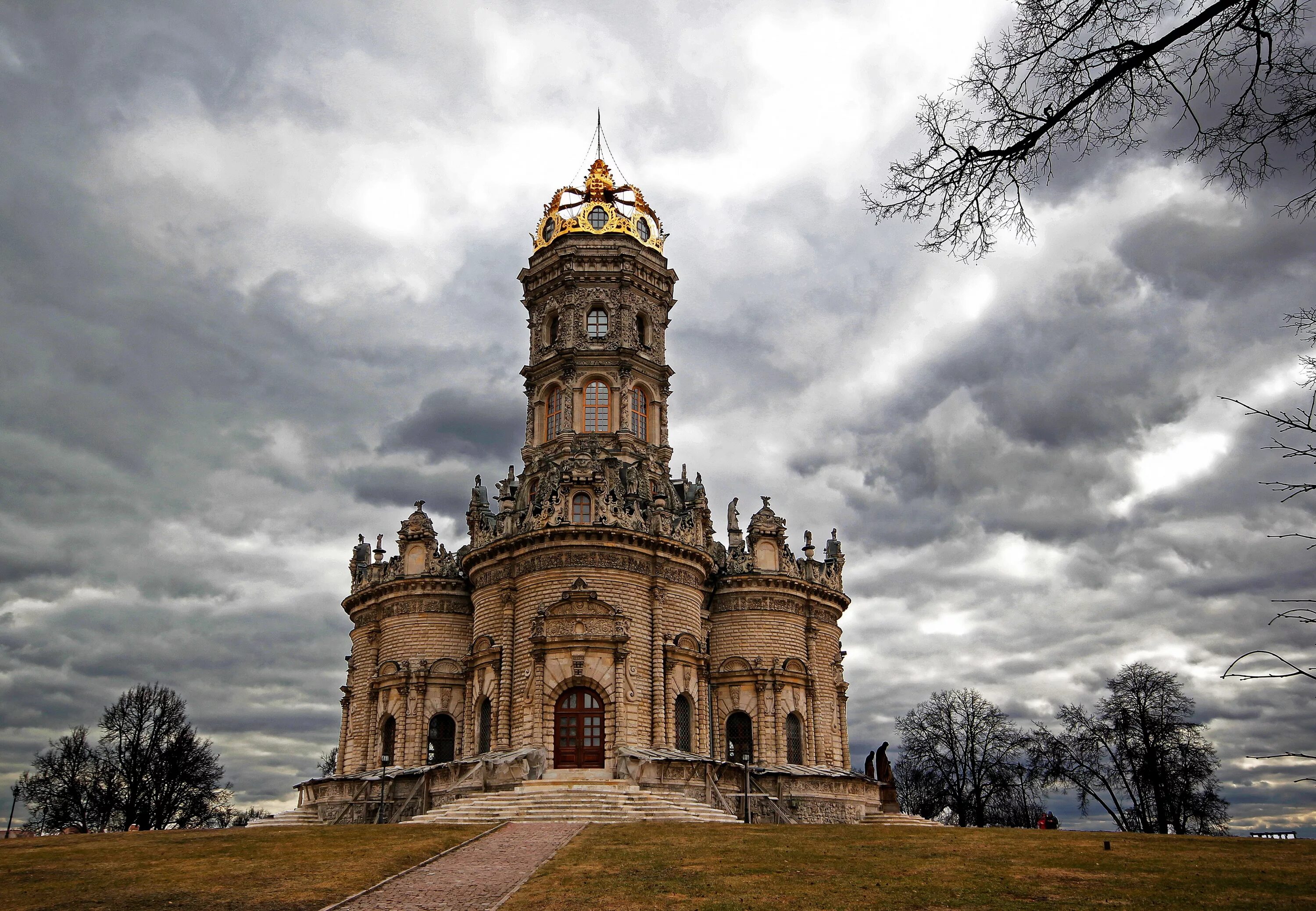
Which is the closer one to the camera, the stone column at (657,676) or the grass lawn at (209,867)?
the grass lawn at (209,867)

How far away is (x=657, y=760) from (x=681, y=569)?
9313mm

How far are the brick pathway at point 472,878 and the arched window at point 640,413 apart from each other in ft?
92.6

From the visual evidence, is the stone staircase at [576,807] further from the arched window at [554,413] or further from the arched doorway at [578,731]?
the arched window at [554,413]

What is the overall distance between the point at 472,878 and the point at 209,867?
571cm

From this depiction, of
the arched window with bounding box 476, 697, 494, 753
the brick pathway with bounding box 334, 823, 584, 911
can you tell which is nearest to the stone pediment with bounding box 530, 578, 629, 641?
the arched window with bounding box 476, 697, 494, 753

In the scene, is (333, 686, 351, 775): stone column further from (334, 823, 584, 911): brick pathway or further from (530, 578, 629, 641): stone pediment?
(334, 823, 584, 911): brick pathway

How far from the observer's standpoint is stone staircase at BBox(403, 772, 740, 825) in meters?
30.9

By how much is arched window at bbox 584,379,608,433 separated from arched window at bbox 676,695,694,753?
1423cm

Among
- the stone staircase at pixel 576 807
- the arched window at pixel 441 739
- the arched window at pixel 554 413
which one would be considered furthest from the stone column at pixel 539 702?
the arched window at pixel 554 413

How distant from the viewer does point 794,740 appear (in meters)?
46.1

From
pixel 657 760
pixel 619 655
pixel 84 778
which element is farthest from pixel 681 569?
pixel 84 778

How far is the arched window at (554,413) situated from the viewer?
51.4m

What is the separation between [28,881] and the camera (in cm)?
1803

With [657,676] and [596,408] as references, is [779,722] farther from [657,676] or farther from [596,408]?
[596,408]
